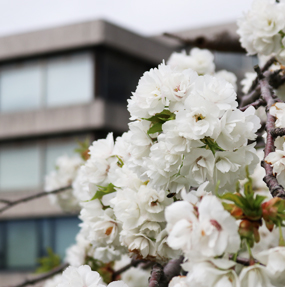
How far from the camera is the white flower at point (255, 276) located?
0.76 metres

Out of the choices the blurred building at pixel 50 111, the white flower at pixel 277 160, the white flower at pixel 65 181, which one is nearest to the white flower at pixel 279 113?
the white flower at pixel 277 160

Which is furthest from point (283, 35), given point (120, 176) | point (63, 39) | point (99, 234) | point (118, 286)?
point (63, 39)

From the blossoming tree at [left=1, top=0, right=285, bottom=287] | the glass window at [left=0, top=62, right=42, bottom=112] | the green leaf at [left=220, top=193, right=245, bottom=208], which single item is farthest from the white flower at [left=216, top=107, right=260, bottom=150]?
the glass window at [left=0, top=62, right=42, bottom=112]

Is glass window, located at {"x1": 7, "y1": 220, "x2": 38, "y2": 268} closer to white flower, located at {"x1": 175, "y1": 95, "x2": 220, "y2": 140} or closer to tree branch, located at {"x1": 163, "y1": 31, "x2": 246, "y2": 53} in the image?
tree branch, located at {"x1": 163, "y1": 31, "x2": 246, "y2": 53}

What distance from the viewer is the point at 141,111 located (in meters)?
1.14

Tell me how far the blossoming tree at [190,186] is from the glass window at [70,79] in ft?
49.9

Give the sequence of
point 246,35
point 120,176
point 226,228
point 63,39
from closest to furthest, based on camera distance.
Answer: point 226,228 < point 120,176 < point 246,35 < point 63,39

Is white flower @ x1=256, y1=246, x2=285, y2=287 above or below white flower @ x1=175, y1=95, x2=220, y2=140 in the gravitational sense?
below

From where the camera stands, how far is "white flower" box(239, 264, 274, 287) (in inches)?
29.9

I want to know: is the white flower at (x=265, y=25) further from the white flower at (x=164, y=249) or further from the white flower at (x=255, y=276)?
the white flower at (x=255, y=276)

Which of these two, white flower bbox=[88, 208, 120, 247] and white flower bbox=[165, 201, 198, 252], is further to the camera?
white flower bbox=[88, 208, 120, 247]

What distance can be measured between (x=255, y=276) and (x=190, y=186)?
18.0 inches

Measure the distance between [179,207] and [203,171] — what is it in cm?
33

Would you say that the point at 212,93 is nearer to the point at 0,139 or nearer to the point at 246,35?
the point at 246,35
